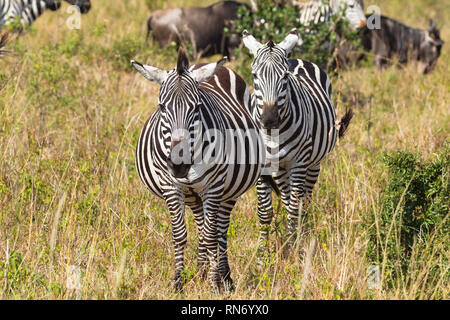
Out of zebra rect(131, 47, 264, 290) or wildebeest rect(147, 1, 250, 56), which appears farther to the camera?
wildebeest rect(147, 1, 250, 56)

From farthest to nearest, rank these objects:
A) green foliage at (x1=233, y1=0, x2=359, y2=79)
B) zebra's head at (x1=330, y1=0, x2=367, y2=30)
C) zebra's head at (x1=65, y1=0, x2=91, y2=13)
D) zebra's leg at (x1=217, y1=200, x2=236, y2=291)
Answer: zebra's head at (x1=65, y1=0, x2=91, y2=13) → zebra's head at (x1=330, y1=0, x2=367, y2=30) → green foliage at (x1=233, y1=0, x2=359, y2=79) → zebra's leg at (x1=217, y1=200, x2=236, y2=291)

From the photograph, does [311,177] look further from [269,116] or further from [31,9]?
[31,9]

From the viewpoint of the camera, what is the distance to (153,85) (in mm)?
9727

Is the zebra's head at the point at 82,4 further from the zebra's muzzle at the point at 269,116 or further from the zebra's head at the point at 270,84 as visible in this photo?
the zebra's muzzle at the point at 269,116

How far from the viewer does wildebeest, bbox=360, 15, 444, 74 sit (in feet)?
43.8

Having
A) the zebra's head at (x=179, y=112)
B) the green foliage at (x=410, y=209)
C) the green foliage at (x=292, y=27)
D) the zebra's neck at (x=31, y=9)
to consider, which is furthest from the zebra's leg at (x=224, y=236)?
the zebra's neck at (x=31, y=9)

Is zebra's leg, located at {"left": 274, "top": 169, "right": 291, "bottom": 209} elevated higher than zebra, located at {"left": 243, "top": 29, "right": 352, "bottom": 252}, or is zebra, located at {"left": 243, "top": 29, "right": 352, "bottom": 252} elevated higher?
zebra, located at {"left": 243, "top": 29, "right": 352, "bottom": 252}

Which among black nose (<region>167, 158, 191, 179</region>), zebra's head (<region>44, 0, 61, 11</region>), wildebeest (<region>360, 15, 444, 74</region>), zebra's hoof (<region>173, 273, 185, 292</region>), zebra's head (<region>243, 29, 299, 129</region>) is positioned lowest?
wildebeest (<region>360, 15, 444, 74</region>)

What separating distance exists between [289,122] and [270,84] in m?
0.58

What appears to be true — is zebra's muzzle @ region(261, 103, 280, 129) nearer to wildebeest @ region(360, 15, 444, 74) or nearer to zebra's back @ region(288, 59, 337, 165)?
zebra's back @ region(288, 59, 337, 165)

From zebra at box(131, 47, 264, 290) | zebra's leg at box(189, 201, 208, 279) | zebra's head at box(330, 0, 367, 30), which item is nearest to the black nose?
zebra at box(131, 47, 264, 290)

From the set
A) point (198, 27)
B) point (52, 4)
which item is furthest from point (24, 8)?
point (198, 27)

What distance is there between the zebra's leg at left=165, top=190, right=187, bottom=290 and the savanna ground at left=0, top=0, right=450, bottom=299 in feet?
0.36

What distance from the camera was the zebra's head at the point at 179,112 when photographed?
456cm
